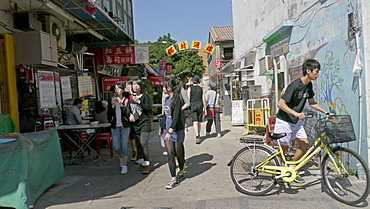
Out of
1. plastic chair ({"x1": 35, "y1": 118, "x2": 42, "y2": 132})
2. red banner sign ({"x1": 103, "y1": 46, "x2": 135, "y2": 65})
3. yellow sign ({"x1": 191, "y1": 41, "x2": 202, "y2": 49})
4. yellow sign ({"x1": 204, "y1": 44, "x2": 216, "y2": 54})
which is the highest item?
yellow sign ({"x1": 191, "y1": 41, "x2": 202, "y2": 49})

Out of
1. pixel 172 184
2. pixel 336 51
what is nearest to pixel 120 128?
pixel 172 184

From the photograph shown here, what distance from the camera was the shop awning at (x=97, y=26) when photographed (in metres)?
7.05

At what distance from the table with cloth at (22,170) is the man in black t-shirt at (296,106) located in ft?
11.3

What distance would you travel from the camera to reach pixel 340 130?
152 inches

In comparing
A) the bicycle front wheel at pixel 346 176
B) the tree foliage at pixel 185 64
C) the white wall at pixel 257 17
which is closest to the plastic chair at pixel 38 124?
the bicycle front wheel at pixel 346 176

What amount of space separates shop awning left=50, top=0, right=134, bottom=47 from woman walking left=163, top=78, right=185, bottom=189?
10.2ft

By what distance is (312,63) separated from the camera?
4.29 meters

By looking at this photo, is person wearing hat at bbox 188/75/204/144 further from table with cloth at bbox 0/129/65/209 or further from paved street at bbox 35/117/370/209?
table with cloth at bbox 0/129/65/209

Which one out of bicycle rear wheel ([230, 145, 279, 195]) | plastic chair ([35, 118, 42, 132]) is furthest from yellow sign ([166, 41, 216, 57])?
bicycle rear wheel ([230, 145, 279, 195])

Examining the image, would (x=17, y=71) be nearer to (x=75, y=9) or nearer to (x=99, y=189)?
(x=75, y=9)

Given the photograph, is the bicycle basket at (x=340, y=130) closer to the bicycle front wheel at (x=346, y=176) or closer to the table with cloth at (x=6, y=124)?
the bicycle front wheel at (x=346, y=176)

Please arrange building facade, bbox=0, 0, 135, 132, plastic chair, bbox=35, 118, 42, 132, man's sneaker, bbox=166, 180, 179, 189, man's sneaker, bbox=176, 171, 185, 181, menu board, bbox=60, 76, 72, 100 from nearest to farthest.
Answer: man's sneaker, bbox=166, 180, 179, 189 → man's sneaker, bbox=176, 171, 185, 181 → building facade, bbox=0, 0, 135, 132 → plastic chair, bbox=35, 118, 42, 132 → menu board, bbox=60, 76, 72, 100

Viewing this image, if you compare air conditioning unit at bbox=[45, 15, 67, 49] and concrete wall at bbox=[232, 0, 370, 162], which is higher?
air conditioning unit at bbox=[45, 15, 67, 49]

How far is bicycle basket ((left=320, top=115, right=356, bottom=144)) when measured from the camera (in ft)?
12.6
